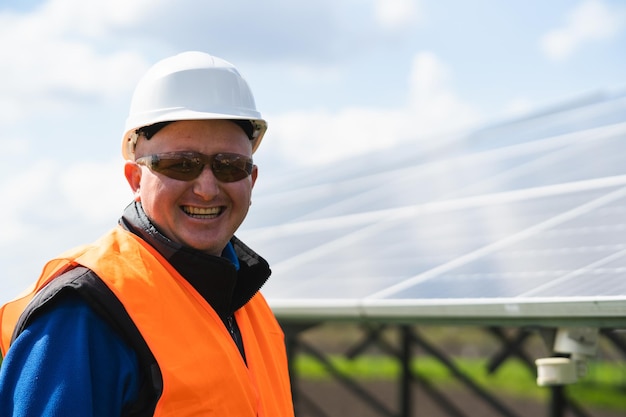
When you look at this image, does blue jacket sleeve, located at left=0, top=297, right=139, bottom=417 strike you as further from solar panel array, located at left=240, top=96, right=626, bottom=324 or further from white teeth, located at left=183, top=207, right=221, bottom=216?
solar panel array, located at left=240, top=96, right=626, bottom=324

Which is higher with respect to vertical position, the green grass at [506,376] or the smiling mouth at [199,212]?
the smiling mouth at [199,212]

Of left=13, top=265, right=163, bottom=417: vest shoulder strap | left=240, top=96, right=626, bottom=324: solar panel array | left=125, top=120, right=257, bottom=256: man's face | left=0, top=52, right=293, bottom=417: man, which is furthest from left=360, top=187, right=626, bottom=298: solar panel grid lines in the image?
left=13, top=265, right=163, bottom=417: vest shoulder strap

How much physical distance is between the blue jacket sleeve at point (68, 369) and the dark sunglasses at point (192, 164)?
47cm

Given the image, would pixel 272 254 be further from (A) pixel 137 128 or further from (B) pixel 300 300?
(A) pixel 137 128

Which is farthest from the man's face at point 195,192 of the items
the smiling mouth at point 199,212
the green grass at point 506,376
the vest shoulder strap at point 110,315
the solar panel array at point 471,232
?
the green grass at point 506,376

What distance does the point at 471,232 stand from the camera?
6.50 meters

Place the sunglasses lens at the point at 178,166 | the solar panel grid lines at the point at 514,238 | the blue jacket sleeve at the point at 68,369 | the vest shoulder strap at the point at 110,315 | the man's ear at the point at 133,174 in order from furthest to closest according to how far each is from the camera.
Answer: the solar panel grid lines at the point at 514,238, the man's ear at the point at 133,174, the sunglasses lens at the point at 178,166, the vest shoulder strap at the point at 110,315, the blue jacket sleeve at the point at 68,369

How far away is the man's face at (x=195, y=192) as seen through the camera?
2723 millimetres

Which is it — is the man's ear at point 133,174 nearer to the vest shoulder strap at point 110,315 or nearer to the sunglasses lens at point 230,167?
the sunglasses lens at point 230,167

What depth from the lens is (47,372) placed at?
91.7 inches

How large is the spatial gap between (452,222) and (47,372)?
4.90 metres

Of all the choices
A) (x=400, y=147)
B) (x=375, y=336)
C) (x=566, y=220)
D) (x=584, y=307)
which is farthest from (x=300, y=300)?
(x=400, y=147)

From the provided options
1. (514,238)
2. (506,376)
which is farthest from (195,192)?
(506,376)

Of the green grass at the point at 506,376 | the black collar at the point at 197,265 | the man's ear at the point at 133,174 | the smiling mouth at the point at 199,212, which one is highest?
the man's ear at the point at 133,174
